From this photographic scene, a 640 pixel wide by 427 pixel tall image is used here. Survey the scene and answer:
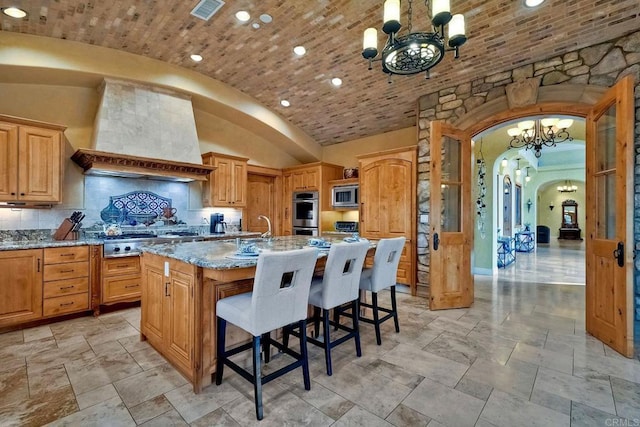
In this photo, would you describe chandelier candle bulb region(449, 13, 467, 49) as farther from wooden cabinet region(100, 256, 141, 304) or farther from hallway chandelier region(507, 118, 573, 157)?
wooden cabinet region(100, 256, 141, 304)

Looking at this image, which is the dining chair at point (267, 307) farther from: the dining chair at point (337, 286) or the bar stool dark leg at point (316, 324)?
the bar stool dark leg at point (316, 324)

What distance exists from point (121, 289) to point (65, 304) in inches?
22.0

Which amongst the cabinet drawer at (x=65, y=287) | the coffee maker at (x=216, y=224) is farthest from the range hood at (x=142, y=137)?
the cabinet drawer at (x=65, y=287)

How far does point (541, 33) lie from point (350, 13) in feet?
6.89

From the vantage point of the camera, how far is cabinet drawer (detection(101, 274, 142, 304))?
3.78 meters

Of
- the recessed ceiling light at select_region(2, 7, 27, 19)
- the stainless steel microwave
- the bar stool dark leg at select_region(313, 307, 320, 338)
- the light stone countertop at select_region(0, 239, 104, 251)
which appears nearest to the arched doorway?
the bar stool dark leg at select_region(313, 307, 320, 338)

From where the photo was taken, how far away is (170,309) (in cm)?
244

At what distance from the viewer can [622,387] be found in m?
2.21

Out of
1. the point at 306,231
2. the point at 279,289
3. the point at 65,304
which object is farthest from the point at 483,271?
the point at 65,304

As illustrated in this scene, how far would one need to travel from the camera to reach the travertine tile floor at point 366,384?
1.89m

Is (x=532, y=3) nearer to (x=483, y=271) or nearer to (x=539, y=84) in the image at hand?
(x=539, y=84)

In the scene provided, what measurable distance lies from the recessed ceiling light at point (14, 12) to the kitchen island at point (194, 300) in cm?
298

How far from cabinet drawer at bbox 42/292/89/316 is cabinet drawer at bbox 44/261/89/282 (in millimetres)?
234

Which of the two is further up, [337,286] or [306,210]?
[306,210]
